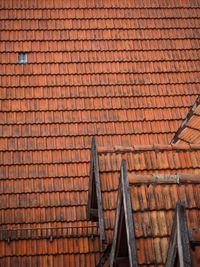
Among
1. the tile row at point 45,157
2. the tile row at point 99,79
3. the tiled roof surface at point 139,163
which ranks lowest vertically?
the tiled roof surface at point 139,163

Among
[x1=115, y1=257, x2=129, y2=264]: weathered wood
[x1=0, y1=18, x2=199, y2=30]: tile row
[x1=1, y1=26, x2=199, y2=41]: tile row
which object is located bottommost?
[x1=115, y1=257, x2=129, y2=264]: weathered wood

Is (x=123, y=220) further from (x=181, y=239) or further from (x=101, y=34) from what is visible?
(x=101, y=34)

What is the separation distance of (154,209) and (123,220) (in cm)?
45

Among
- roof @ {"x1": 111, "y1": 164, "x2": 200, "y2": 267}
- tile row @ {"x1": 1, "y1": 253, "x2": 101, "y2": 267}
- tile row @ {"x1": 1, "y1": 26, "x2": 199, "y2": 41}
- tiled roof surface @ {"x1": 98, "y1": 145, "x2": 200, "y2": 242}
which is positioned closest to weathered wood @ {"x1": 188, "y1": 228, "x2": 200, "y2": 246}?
roof @ {"x1": 111, "y1": 164, "x2": 200, "y2": 267}

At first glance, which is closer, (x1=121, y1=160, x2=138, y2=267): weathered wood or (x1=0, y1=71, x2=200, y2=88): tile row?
(x1=121, y1=160, x2=138, y2=267): weathered wood

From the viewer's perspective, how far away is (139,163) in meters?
5.57

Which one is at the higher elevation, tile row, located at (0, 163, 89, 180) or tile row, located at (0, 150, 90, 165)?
tile row, located at (0, 150, 90, 165)

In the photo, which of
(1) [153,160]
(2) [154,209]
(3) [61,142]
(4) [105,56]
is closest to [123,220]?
(2) [154,209]

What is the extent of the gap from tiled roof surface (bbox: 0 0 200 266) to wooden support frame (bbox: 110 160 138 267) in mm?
3204

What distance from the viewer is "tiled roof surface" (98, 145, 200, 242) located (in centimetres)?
542

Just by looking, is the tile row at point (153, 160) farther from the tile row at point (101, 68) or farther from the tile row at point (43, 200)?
the tile row at point (101, 68)

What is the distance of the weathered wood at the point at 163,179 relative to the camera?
4453mm

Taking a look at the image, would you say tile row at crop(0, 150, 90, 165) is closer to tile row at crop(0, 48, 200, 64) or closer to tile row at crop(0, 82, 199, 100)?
tile row at crop(0, 82, 199, 100)

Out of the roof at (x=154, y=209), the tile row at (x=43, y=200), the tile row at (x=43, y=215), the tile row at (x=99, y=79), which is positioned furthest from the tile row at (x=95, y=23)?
the roof at (x=154, y=209)
